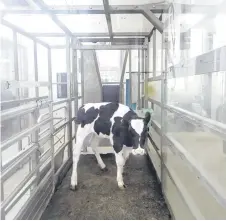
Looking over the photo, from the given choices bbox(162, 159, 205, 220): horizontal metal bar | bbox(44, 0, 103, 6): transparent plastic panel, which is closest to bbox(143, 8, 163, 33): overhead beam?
bbox(44, 0, 103, 6): transparent plastic panel

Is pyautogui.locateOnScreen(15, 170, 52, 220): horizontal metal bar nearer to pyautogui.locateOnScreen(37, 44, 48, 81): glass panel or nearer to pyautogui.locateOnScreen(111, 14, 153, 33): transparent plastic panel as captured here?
pyautogui.locateOnScreen(37, 44, 48, 81): glass panel

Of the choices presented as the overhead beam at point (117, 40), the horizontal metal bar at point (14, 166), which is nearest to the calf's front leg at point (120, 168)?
the horizontal metal bar at point (14, 166)

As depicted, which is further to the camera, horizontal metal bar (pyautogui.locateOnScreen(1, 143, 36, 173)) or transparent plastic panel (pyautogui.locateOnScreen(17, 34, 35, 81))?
transparent plastic panel (pyautogui.locateOnScreen(17, 34, 35, 81))

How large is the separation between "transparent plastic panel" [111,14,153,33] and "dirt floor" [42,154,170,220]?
5.77 feet

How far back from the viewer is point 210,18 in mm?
1410

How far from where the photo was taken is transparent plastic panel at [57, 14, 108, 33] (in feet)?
9.18

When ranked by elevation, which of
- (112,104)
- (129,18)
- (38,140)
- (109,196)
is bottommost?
(109,196)

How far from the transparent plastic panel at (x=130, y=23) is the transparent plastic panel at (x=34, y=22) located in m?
0.68

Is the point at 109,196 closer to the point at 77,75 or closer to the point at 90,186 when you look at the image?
the point at 90,186

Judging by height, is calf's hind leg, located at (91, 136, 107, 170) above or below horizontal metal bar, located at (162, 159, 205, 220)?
below

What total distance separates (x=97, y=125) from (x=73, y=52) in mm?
1158

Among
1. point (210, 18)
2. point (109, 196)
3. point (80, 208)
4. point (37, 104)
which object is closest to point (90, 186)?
point (109, 196)

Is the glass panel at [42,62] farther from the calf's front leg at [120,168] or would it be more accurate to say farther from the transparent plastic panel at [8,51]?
the calf's front leg at [120,168]

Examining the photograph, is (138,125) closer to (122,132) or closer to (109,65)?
(122,132)
